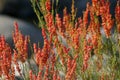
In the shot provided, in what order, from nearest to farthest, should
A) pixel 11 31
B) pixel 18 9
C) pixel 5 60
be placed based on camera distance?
pixel 5 60, pixel 11 31, pixel 18 9

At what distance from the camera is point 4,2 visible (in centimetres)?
617

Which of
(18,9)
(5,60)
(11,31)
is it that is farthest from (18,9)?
(5,60)

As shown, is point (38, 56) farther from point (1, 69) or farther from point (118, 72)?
point (118, 72)

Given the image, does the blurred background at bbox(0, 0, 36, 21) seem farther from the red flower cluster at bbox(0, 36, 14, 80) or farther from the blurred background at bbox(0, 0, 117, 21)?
the red flower cluster at bbox(0, 36, 14, 80)

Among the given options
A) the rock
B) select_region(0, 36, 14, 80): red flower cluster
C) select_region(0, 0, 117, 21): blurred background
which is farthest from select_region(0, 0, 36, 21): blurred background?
select_region(0, 36, 14, 80): red flower cluster

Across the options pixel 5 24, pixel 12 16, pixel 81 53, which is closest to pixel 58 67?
pixel 81 53

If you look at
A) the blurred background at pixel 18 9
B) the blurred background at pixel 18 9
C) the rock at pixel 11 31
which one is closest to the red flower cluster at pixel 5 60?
the rock at pixel 11 31

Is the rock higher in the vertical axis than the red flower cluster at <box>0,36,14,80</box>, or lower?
lower

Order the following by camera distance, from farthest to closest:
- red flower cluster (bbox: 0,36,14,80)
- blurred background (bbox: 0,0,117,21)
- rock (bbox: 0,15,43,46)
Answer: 1. blurred background (bbox: 0,0,117,21)
2. rock (bbox: 0,15,43,46)
3. red flower cluster (bbox: 0,36,14,80)

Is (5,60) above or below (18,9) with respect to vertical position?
above

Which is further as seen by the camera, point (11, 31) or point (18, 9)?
point (18, 9)

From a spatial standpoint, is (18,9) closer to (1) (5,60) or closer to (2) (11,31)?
(2) (11,31)

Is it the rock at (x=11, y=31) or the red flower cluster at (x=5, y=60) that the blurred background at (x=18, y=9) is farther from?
the red flower cluster at (x=5, y=60)

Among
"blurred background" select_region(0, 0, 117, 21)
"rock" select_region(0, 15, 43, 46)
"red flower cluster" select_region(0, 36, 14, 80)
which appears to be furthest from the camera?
"blurred background" select_region(0, 0, 117, 21)
